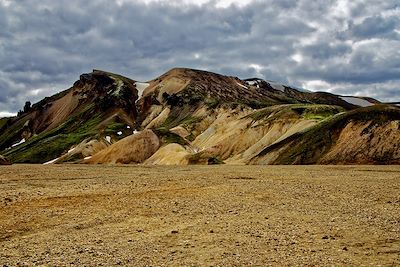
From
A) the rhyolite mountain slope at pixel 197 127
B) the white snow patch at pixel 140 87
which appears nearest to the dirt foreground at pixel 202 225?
the rhyolite mountain slope at pixel 197 127

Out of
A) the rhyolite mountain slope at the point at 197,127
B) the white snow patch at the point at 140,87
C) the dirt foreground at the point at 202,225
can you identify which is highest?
the white snow patch at the point at 140,87

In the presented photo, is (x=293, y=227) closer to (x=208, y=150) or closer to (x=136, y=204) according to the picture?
(x=136, y=204)

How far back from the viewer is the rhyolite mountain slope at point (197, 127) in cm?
6788

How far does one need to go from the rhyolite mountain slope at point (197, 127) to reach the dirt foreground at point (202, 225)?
35528 mm

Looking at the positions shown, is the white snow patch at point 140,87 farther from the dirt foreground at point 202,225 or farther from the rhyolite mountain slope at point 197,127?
the dirt foreground at point 202,225

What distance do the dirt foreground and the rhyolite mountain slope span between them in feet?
117

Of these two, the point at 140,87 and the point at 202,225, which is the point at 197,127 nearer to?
the point at 140,87

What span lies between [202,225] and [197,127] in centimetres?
11274

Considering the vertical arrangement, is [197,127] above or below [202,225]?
above

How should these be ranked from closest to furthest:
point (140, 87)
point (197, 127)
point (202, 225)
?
point (202, 225) < point (197, 127) < point (140, 87)

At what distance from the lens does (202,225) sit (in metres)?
20.0

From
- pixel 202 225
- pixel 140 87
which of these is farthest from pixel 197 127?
pixel 202 225

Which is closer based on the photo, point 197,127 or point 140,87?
point 197,127

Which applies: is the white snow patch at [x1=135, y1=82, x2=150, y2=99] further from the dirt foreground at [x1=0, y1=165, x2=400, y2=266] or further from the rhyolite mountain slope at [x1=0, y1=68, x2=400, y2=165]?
the dirt foreground at [x1=0, y1=165, x2=400, y2=266]
